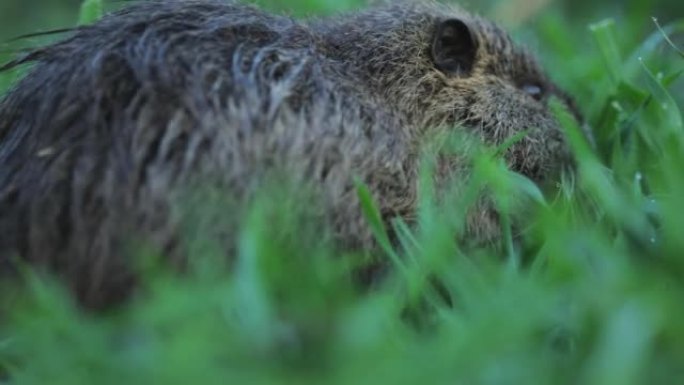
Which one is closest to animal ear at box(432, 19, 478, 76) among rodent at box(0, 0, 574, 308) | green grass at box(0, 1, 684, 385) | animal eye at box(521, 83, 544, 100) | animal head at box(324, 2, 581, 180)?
animal head at box(324, 2, 581, 180)

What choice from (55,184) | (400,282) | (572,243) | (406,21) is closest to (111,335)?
(55,184)

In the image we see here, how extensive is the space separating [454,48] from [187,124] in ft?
5.32

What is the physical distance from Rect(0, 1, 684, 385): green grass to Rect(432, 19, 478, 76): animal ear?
2.91 feet

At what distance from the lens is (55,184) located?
3113 millimetres

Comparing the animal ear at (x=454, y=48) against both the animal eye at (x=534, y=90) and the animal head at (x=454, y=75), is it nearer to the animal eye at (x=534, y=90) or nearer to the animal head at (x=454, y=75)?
the animal head at (x=454, y=75)

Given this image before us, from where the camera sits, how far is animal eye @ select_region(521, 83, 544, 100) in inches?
191

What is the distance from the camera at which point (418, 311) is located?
10.1ft

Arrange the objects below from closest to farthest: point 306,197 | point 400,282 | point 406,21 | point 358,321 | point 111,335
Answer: point 358,321, point 111,335, point 400,282, point 306,197, point 406,21

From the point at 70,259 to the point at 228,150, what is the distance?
0.53 metres

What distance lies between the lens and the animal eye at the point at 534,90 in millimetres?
4863

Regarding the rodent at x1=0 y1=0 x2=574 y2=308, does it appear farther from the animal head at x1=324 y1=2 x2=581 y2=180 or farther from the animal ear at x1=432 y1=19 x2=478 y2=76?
the animal ear at x1=432 y1=19 x2=478 y2=76

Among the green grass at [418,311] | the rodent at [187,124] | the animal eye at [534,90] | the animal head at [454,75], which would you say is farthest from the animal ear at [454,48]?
the green grass at [418,311]

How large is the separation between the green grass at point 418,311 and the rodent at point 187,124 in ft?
0.45

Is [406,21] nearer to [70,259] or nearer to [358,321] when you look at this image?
[70,259]
